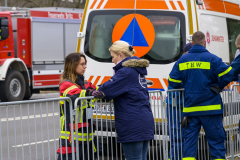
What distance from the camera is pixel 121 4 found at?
6773 millimetres

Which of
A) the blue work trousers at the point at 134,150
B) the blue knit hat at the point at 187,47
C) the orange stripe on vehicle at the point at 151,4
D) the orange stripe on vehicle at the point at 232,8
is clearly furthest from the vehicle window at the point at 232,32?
the blue work trousers at the point at 134,150

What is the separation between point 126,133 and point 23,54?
1218 centimetres

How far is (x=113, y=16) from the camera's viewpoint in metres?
6.80

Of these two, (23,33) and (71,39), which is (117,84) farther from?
(71,39)

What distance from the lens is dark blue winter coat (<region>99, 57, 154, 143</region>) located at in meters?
3.94

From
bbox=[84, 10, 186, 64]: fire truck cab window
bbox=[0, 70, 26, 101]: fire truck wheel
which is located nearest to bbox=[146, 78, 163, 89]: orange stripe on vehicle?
bbox=[84, 10, 186, 64]: fire truck cab window

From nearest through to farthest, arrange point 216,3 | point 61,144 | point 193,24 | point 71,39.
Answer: point 61,144 → point 193,24 → point 216,3 → point 71,39

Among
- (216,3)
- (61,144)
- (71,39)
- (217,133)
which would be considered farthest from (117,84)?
(71,39)

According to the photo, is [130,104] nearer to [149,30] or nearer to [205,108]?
[205,108]

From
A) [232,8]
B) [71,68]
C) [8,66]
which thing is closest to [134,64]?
[71,68]

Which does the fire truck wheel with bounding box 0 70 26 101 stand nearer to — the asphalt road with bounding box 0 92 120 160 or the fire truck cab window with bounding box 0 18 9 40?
the fire truck cab window with bounding box 0 18 9 40

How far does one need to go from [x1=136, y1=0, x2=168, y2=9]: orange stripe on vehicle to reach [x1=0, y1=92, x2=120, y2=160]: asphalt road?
2883mm

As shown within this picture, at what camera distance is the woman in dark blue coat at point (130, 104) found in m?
3.94

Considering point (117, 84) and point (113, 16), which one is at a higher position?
point (113, 16)
